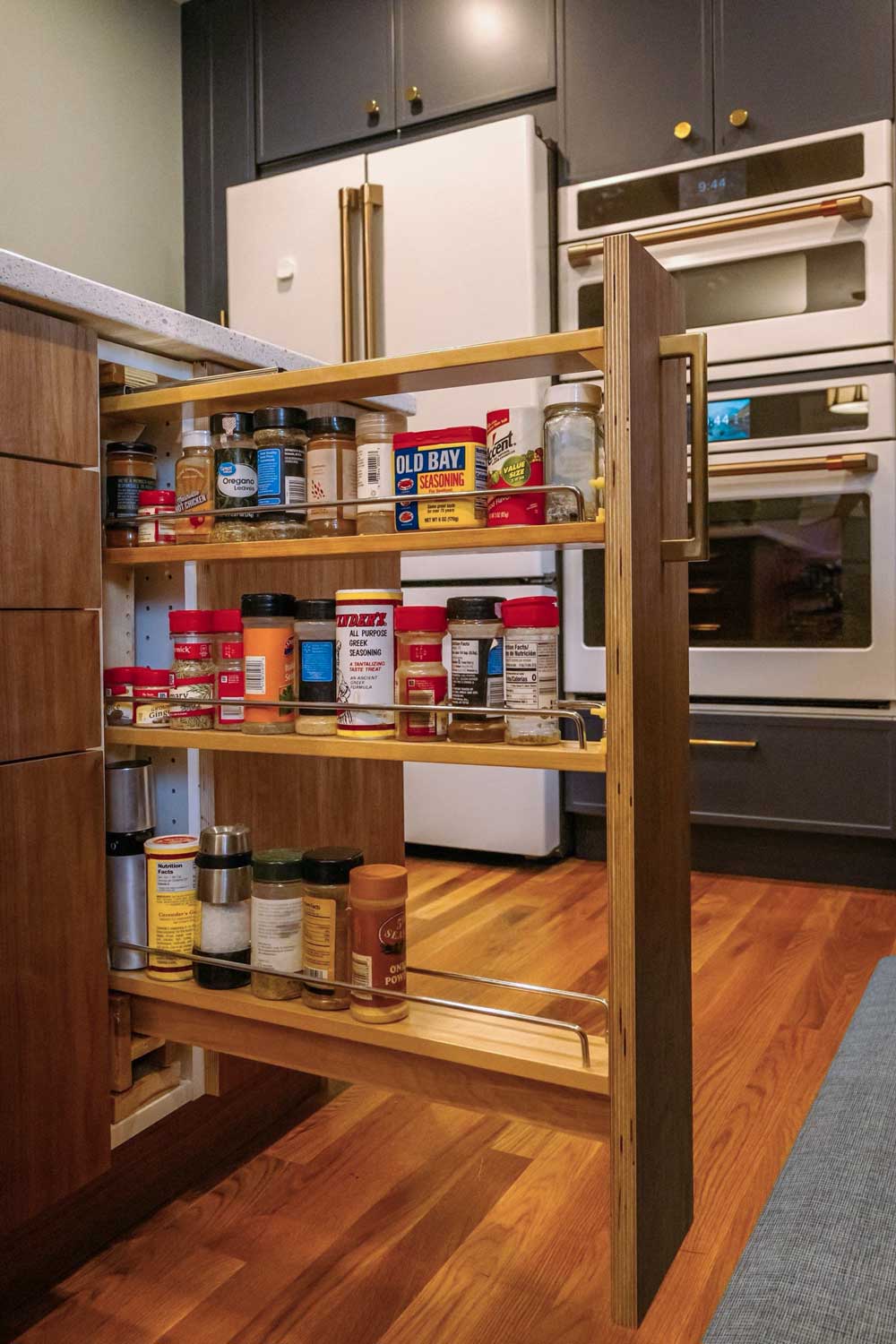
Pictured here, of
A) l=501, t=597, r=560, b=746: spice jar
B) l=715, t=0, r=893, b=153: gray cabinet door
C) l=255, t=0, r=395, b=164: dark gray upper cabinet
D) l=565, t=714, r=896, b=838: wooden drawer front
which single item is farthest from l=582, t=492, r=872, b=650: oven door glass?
l=255, t=0, r=395, b=164: dark gray upper cabinet

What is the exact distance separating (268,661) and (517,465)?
0.36 metres

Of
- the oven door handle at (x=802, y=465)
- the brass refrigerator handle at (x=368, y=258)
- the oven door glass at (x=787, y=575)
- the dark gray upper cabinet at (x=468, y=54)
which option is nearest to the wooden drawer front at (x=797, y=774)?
the oven door glass at (x=787, y=575)

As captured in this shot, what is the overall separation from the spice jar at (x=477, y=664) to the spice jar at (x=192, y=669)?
33 centimetres

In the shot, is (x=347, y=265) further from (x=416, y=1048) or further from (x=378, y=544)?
(x=416, y=1048)

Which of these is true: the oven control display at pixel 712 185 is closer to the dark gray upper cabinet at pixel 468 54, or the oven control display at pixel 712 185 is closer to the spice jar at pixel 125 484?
the dark gray upper cabinet at pixel 468 54

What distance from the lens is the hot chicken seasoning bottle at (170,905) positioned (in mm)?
1239

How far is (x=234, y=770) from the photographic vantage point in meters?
1.41

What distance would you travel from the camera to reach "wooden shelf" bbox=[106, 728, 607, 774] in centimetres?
99

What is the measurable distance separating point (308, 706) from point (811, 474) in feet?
5.50

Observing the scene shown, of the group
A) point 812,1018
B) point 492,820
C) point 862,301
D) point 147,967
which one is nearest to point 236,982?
point 147,967

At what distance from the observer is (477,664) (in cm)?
108

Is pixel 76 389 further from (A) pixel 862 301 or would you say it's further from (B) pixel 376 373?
(A) pixel 862 301

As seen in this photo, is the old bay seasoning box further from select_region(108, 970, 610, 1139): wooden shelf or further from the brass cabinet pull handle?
select_region(108, 970, 610, 1139): wooden shelf

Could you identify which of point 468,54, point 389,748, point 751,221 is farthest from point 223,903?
point 468,54
